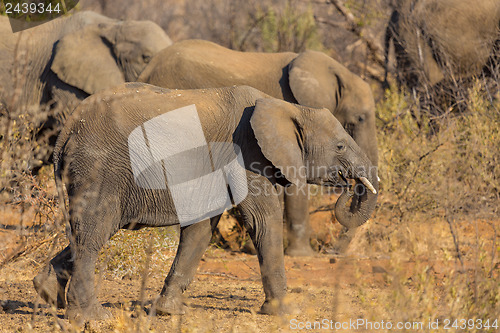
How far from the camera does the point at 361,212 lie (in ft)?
18.9

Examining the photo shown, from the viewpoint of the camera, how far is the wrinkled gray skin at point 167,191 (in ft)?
16.6

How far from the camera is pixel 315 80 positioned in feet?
27.0

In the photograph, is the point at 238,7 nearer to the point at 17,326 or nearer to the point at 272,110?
the point at 272,110

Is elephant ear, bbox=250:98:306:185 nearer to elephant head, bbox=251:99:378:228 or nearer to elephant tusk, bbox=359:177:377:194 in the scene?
elephant head, bbox=251:99:378:228

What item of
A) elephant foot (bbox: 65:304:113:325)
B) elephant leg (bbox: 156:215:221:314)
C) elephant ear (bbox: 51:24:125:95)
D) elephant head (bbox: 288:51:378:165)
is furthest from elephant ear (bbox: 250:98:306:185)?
elephant ear (bbox: 51:24:125:95)

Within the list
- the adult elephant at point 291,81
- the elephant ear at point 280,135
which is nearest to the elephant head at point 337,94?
the adult elephant at point 291,81

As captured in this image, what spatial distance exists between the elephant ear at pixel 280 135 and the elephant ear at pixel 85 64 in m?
4.07

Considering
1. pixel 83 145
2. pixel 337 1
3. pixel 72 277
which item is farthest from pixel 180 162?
pixel 337 1

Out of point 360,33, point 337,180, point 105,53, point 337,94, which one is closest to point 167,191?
point 337,180

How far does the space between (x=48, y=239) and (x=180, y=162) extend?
5.24ft

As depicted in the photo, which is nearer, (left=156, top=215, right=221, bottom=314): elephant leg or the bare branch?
(left=156, top=215, right=221, bottom=314): elephant leg

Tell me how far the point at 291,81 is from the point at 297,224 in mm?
1552

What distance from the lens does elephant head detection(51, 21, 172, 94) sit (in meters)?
9.09

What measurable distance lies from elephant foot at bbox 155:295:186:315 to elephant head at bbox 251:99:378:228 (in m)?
1.19
